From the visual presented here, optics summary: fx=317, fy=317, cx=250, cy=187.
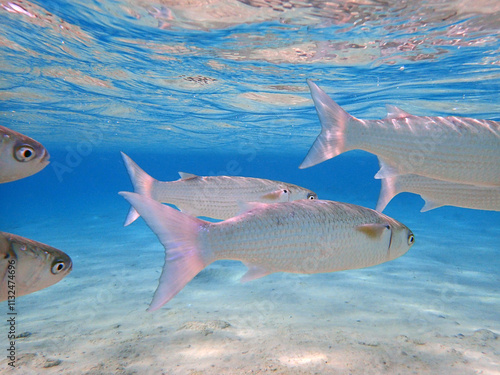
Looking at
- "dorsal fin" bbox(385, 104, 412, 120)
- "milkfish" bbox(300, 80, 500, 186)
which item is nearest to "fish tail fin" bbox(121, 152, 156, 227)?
"milkfish" bbox(300, 80, 500, 186)

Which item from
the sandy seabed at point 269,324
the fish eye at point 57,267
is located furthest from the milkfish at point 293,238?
the sandy seabed at point 269,324

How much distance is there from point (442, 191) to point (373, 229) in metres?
2.00

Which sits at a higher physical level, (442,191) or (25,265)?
(442,191)

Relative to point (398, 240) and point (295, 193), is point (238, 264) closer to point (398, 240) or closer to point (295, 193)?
point (295, 193)

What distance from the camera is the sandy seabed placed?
167 inches

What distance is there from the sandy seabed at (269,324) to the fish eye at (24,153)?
315cm

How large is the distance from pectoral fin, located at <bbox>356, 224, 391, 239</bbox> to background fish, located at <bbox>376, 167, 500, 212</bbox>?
119 cm

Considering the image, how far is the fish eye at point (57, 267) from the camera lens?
249cm

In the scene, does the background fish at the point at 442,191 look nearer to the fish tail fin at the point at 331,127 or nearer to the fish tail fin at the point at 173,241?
the fish tail fin at the point at 331,127

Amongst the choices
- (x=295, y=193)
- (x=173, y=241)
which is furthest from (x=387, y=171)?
(x=173, y=241)

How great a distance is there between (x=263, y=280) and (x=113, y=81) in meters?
13.5

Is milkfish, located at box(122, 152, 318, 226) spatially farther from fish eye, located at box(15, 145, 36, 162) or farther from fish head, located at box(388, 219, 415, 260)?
fish eye, located at box(15, 145, 36, 162)

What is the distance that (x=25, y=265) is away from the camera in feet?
7.75

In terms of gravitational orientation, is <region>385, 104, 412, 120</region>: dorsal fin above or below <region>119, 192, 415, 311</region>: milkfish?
above
